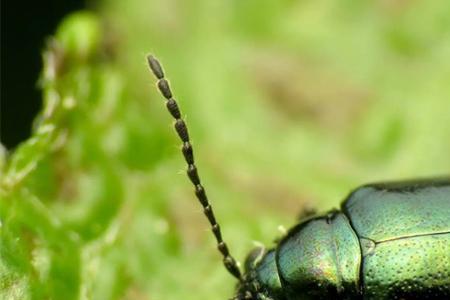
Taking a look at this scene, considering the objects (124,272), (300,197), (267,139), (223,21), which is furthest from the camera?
(223,21)

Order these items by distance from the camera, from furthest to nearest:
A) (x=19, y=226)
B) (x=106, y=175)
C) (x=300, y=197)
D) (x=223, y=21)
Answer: (x=223, y=21), (x=300, y=197), (x=106, y=175), (x=19, y=226)

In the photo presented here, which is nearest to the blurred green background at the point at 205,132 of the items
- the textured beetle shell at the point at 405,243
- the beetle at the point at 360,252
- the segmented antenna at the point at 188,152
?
the segmented antenna at the point at 188,152

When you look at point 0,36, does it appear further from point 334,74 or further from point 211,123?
point 334,74

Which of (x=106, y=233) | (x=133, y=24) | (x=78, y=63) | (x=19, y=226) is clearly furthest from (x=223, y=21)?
(x=19, y=226)

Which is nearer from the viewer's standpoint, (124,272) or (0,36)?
(124,272)

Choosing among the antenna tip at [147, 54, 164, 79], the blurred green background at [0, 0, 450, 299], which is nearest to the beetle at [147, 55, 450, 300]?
the antenna tip at [147, 54, 164, 79]

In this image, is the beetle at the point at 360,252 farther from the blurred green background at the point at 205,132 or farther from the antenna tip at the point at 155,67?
the blurred green background at the point at 205,132

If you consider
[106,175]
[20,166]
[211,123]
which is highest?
[20,166]
